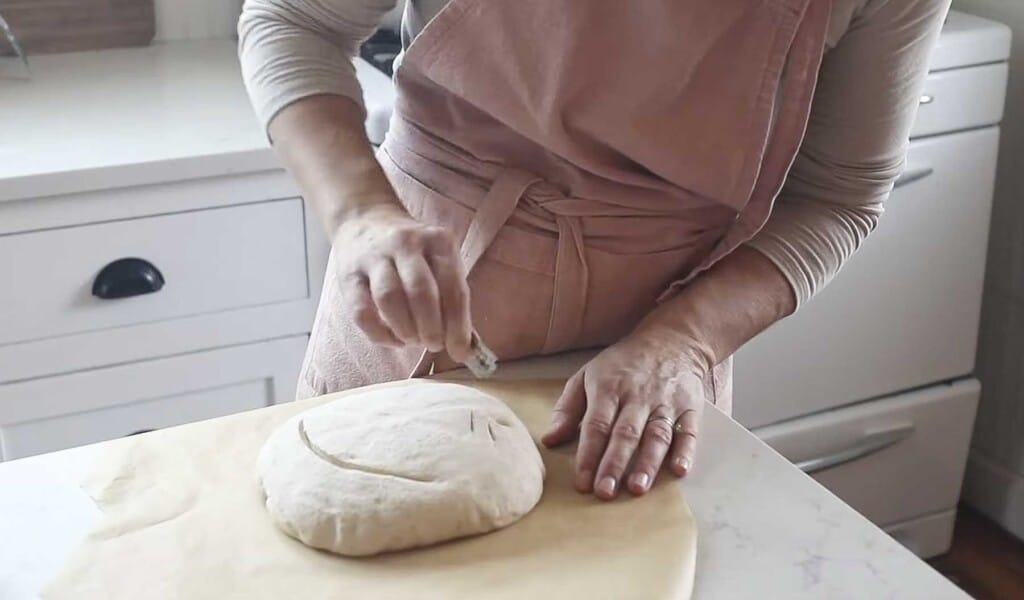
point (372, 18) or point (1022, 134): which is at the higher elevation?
point (372, 18)

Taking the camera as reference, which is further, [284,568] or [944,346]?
[944,346]

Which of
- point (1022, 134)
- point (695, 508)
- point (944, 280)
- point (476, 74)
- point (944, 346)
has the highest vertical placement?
point (476, 74)

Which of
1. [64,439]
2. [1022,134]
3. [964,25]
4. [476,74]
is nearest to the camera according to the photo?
[476,74]

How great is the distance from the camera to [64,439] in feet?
4.86

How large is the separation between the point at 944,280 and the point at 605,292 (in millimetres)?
1146

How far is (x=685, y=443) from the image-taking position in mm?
844

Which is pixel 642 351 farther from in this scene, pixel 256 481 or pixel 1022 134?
pixel 1022 134

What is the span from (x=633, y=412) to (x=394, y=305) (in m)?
0.20

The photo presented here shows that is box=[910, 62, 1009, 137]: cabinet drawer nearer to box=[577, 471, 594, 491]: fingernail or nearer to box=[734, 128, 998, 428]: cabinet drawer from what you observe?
box=[734, 128, 998, 428]: cabinet drawer

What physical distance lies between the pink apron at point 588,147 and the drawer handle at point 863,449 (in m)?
1.05

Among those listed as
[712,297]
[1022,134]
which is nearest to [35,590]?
[712,297]

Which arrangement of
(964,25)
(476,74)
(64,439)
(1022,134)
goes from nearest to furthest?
(476,74) → (64,439) → (964,25) → (1022,134)

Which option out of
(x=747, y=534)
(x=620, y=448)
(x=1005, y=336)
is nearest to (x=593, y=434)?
(x=620, y=448)

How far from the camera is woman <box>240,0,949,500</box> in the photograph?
875 millimetres
